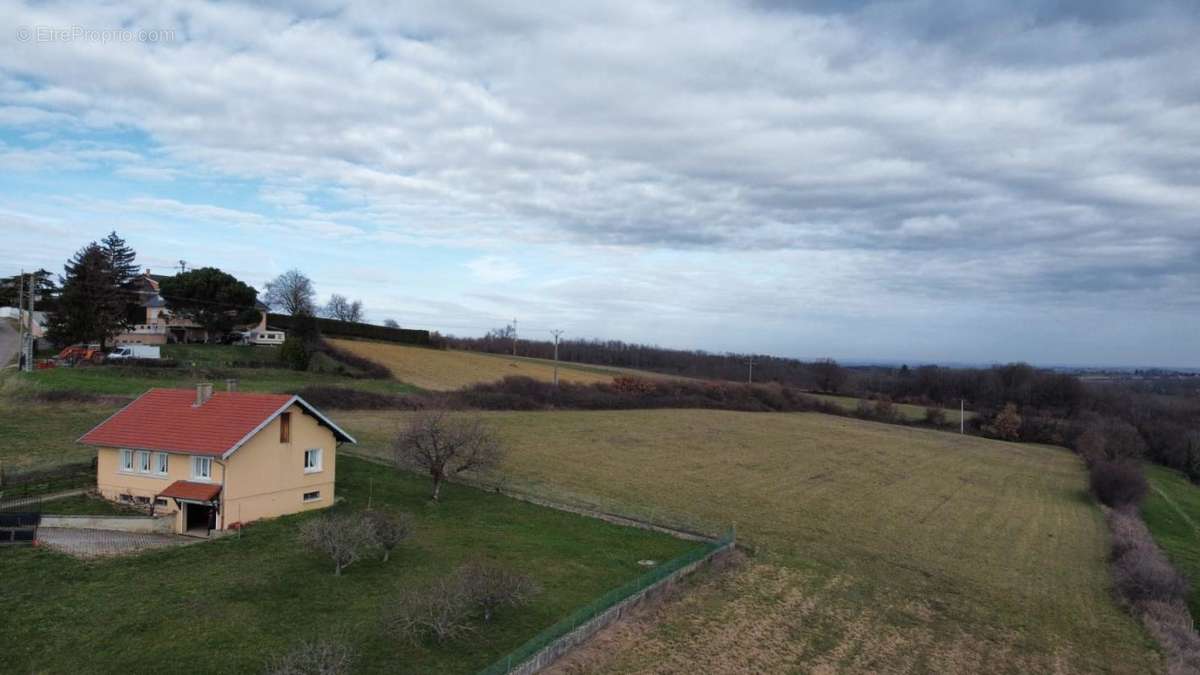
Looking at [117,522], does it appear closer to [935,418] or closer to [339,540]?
[339,540]

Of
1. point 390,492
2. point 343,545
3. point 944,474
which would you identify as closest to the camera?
point 343,545

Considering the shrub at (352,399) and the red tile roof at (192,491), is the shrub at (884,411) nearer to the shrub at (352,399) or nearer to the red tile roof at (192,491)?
the shrub at (352,399)

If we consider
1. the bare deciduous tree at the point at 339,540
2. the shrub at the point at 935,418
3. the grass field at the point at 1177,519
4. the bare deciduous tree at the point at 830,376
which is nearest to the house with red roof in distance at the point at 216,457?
the bare deciduous tree at the point at 339,540

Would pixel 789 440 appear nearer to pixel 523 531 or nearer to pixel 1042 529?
pixel 1042 529

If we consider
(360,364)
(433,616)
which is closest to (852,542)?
(433,616)

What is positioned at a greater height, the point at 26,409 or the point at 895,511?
the point at 26,409

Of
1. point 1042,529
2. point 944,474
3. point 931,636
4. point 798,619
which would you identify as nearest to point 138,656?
point 798,619

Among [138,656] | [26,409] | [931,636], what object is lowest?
[931,636]

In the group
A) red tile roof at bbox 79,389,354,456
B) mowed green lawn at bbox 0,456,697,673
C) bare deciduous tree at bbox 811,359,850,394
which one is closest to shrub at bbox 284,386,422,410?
red tile roof at bbox 79,389,354,456
